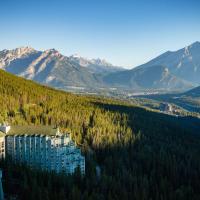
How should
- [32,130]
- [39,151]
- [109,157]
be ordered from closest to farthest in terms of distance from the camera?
1. [39,151]
2. [32,130]
3. [109,157]

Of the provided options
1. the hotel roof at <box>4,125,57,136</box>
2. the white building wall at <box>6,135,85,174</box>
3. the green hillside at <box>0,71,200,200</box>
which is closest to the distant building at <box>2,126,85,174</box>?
the white building wall at <box>6,135,85,174</box>

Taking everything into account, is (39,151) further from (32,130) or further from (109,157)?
(109,157)

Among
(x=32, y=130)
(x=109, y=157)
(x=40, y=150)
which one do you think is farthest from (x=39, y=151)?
(x=109, y=157)

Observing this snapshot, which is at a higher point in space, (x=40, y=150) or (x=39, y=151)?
(x=40, y=150)

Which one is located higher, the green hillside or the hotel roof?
the hotel roof

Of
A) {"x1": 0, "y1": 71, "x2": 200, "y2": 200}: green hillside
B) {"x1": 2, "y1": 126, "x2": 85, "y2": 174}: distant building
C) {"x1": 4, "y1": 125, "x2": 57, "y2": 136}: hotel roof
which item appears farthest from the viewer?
{"x1": 4, "y1": 125, "x2": 57, "y2": 136}: hotel roof

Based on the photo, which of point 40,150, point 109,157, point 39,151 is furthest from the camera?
point 109,157

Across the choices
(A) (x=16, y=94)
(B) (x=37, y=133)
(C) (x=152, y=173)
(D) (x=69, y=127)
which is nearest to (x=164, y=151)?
(C) (x=152, y=173)

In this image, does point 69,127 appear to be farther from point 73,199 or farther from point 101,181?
point 73,199

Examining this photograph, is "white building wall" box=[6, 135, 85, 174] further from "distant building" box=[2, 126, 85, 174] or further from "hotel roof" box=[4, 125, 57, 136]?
"hotel roof" box=[4, 125, 57, 136]
